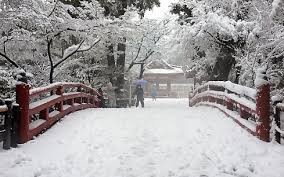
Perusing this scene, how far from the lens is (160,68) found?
186ft

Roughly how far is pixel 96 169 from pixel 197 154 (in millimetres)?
1812

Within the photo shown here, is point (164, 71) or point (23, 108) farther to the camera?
point (164, 71)

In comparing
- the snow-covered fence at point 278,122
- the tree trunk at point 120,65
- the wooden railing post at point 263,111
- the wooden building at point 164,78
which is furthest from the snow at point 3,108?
the wooden building at point 164,78

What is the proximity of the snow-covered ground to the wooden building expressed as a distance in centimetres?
4592

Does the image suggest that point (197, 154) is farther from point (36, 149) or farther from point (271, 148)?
point (36, 149)

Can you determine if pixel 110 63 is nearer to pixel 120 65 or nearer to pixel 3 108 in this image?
pixel 120 65

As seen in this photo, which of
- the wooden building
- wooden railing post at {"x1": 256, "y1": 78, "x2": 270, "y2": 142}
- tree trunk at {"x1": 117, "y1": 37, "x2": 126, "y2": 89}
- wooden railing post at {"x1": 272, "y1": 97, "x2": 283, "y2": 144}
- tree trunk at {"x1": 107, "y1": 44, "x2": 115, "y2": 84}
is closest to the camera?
wooden railing post at {"x1": 272, "y1": 97, "x2": 283, "y2": 144}

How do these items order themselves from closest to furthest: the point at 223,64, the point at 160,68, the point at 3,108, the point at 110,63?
the point at 3,108
the point at 223,64
the point at 110,63
the point at 160,68

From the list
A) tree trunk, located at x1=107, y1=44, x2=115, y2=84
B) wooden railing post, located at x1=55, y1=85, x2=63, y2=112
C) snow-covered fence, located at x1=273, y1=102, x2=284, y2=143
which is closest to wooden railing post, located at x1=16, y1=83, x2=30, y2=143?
wooden railing post, located at x1=55, y1=85, x2=63, y2=112

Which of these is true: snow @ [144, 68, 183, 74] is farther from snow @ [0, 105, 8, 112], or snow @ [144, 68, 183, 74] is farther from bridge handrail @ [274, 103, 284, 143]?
snow @ [0, 105, 8, 112]

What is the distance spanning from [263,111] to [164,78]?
48.9 meters

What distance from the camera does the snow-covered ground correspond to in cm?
546

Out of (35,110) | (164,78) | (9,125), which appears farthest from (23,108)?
(164,78)

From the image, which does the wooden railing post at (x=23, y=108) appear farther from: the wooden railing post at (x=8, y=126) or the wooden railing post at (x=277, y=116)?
the wooden railing post at (x=277, y=116)
